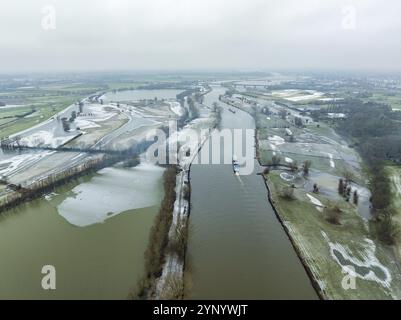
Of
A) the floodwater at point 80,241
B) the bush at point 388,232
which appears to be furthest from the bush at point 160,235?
the bush at point 388,232

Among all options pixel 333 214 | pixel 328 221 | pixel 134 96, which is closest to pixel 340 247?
pixel 328 221

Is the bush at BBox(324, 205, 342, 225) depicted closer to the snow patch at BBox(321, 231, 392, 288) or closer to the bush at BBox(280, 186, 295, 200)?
the snow patch at BBox(321, 231, 392, 288)

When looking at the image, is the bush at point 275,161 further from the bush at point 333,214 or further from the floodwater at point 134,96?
the floodwater at point 134,96

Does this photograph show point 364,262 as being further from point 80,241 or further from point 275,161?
point 80,241

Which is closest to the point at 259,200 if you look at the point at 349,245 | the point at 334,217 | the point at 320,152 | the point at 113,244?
the point at 334,217

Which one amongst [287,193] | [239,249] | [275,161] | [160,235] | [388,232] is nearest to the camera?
[239,249]

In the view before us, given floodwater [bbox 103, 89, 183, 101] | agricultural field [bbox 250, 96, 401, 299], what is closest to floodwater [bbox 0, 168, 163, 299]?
agricultural field [bbox 250, 96, 401, 299]

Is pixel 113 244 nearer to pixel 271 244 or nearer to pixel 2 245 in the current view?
pixel 2 245
